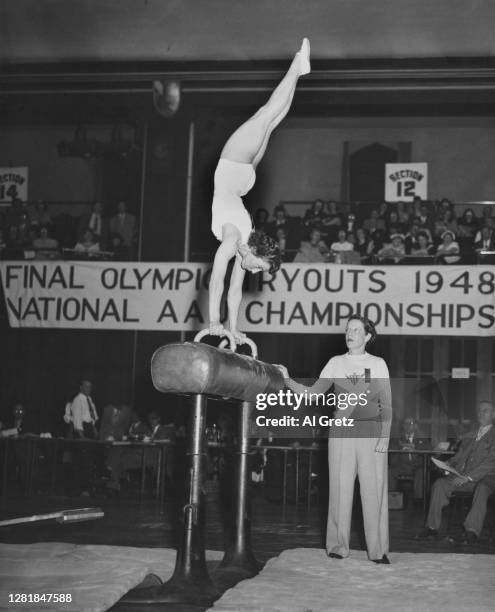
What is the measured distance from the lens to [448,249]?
10836 millimetres

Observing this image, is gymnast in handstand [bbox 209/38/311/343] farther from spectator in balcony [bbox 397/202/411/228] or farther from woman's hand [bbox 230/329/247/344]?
spectator in balcony [bbox 397/202/411/228]

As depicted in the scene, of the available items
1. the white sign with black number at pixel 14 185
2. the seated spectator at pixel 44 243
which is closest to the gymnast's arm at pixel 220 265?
the seated spectator at pixel 44 243

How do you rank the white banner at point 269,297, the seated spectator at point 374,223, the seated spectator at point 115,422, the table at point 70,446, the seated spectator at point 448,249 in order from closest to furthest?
1. the white banner at point 269,297
2. the table at point 70,446
3. the seated spectator at point 448,249
4. the seated spectator at point 115,422
5. the seated spectator at point 374,223

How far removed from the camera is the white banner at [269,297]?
9.24 metres

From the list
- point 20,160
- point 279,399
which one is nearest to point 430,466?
point 279,399

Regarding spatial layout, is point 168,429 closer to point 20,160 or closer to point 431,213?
point 431,213

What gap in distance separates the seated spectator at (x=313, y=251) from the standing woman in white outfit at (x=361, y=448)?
19.9 feet

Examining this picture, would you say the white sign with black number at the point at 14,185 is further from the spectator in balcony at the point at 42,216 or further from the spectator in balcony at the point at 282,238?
the spectator in balcony at the point at 282,238

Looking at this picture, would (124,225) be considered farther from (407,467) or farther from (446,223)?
(407,467)

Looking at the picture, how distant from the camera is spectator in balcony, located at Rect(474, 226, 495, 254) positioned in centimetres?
1066

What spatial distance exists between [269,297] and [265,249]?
525cm

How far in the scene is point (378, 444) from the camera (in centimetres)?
482

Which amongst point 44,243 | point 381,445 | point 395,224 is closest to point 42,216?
point 44,243

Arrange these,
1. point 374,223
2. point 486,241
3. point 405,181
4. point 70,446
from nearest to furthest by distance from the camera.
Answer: point 70,446 → point 486,241 → point 374,223 → point 405,181
